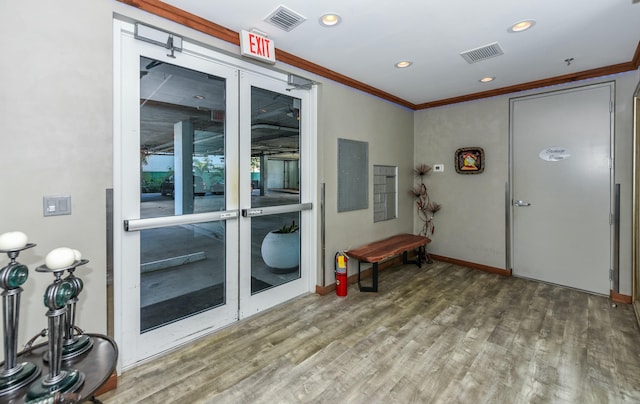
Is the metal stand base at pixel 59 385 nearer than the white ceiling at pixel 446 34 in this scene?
Yes

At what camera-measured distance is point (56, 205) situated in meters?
1.75

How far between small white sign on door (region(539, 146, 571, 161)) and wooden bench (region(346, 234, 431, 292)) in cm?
189

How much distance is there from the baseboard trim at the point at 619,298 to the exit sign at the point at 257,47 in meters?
4.52

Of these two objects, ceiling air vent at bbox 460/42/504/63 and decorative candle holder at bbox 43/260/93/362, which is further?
ceiling air vent at bbox 460/42/504/63

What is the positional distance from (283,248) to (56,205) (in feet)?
6.75

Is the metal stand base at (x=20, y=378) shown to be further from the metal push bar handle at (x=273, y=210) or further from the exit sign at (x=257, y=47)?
the exit sign at (x=257, y=47)

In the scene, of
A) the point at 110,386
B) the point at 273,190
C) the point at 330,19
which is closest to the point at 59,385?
the point at 110,386

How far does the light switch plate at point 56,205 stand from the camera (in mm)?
1716

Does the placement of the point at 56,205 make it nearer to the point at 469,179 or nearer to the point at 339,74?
the point at 339,74

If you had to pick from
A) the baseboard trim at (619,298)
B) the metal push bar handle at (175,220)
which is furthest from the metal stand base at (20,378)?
the baseboard trim at (619,298)

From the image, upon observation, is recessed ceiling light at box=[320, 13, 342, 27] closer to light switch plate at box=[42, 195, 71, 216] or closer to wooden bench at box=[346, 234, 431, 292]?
light switch plate at box=[42, 195, 71, 216]

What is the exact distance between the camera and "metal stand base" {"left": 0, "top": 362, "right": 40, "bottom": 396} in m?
1.09

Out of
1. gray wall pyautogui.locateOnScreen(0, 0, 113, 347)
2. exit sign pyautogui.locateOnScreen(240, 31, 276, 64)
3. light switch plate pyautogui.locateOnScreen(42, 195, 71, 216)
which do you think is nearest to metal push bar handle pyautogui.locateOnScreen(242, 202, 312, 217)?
gray wall pyautogui.locateOnScreen(0, 0, 113, 347)

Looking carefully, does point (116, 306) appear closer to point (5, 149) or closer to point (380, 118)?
point (5, 149)
